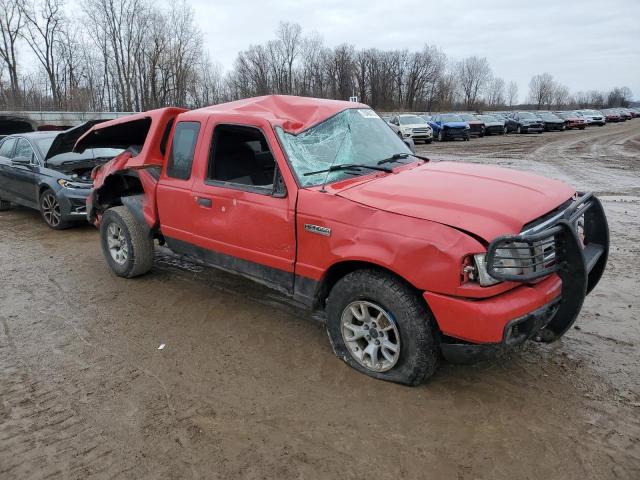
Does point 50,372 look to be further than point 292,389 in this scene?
Yes

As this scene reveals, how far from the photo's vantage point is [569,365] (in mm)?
3645

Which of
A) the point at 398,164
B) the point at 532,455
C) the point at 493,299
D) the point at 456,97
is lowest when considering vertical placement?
the point at 532,455

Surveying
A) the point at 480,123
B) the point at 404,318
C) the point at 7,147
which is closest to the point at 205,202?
the point at 404,318

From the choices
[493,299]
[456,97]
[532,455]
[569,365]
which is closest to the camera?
[532,455]

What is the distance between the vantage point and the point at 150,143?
502 centimetres

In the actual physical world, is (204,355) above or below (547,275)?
below

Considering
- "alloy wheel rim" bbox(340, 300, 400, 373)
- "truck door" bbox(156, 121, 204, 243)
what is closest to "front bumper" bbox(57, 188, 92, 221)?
"truck door" bbox(156, 121, 204, 243)

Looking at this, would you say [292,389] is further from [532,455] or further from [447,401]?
[532,455]

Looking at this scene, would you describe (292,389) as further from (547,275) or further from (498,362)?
(547,275)

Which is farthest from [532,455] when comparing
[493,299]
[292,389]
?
[292,389]

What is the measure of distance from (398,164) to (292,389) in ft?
7.13

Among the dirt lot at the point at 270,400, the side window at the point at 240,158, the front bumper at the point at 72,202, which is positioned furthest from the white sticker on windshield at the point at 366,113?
the front bumper at the point at 72,202

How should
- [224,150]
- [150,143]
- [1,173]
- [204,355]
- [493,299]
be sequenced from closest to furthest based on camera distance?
[493,299] → [204,355] → [224,150] → [150,143] → [1,173]

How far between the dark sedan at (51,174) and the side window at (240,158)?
4284 millimetres
